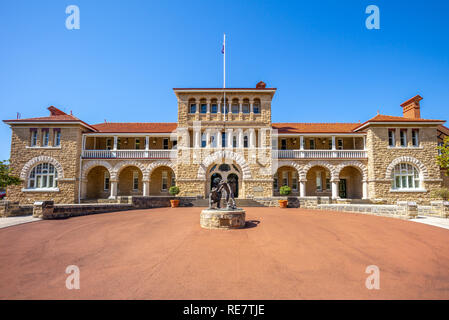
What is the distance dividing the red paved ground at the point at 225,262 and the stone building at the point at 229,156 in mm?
12219

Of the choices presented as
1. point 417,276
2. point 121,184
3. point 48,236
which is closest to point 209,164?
point 121,184

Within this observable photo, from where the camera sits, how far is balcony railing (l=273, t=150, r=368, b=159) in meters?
21.7

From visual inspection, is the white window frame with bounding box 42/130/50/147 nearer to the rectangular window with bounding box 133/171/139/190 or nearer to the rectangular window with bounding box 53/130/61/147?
the rectangular window with bounding box 53/130/61/147

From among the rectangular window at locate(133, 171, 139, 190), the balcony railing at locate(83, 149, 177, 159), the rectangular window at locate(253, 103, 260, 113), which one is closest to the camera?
the balcony railing at locate(83, 149, 177, 159)

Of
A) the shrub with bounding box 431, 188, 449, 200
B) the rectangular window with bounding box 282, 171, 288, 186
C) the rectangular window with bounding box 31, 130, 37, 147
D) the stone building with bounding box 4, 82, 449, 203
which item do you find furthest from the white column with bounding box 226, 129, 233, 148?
the shrub with bounding box 431, 188, 449, 200

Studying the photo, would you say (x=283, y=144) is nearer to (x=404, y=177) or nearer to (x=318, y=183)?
(x=318, y=183)

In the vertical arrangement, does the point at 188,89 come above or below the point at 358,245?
above

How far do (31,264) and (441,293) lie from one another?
949cm

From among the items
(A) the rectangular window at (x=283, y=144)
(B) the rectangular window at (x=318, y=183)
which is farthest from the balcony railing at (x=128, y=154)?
(B) the rectangular window at (x=318, y=183)

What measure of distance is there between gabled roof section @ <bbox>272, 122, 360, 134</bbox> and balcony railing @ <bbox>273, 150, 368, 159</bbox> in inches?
97.9

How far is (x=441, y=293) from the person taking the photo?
4.33 metres

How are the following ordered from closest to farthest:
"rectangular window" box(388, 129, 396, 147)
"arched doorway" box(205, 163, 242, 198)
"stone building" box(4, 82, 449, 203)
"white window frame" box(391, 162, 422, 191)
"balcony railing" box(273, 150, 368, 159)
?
"stone building" box(4, 82, 449, 203), "white window frame" box(391, 162, 422, 191), "rectangular window" box(388, 129, 396, 147), "balcony railing" box(273, 150, 368, 159), "arched doorway" box(205, 163, 242, 198)
